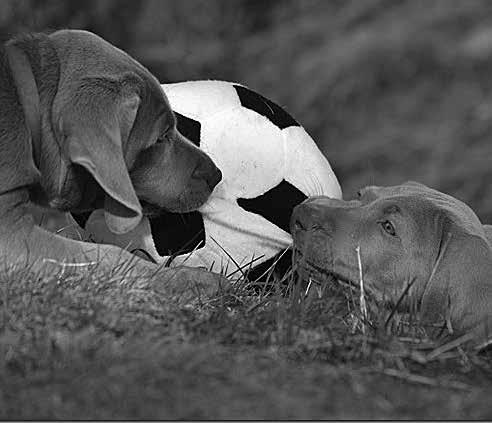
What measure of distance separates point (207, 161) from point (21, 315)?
156cm

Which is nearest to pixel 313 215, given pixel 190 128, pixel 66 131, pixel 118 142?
pixel 190 128

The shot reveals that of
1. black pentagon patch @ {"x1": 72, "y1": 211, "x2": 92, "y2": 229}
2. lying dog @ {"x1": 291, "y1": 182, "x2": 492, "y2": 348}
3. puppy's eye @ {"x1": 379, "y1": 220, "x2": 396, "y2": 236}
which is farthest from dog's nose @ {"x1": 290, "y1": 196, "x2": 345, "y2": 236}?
black pentagon patch @ {"x1": 72, "y1": 211, "x2": 92, "y2": 229}

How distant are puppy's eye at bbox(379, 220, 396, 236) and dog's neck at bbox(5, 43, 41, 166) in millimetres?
1584

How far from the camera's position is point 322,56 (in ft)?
33.9

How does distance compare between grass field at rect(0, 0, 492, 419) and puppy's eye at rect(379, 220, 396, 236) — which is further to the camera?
puppy's eye at rect(379, 220, 396, 236)

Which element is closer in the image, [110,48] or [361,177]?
[110,48]

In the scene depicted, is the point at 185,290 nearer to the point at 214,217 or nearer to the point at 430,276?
the point at 214,217

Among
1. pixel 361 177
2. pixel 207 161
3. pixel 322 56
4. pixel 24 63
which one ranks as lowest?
pixel 361 177

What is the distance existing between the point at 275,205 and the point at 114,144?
1.23 meters

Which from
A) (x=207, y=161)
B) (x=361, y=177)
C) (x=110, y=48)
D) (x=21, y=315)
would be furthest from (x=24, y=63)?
(x=361, y=177)

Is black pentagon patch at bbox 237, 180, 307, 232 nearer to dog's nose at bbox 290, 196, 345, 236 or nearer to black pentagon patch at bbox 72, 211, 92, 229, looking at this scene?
dog's nose at bbox 290, 196, 345, 236

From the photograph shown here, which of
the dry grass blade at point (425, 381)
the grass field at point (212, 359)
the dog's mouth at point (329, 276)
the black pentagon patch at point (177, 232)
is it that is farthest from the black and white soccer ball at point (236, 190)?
the dry grass blade at point (425, 381)

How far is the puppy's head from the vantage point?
397 cm

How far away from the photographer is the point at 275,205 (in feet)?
16.4
